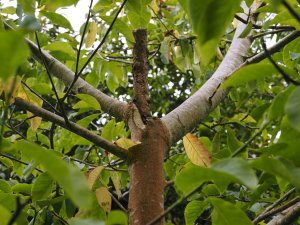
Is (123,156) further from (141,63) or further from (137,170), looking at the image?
(141,63)

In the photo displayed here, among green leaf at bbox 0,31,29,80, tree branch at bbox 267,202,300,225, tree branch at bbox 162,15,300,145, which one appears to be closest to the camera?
green leaf at bbox 0,31,29,80

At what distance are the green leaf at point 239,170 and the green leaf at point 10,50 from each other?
24 cm

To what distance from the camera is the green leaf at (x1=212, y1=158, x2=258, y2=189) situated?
1.50ft

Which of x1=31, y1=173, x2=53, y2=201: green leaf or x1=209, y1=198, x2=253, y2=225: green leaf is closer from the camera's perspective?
x1=209, y1=198, x2=253, y2=225: green leaf

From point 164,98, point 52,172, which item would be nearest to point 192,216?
point 52,172

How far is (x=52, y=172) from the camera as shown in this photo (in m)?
0.42

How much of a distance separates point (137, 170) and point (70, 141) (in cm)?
73

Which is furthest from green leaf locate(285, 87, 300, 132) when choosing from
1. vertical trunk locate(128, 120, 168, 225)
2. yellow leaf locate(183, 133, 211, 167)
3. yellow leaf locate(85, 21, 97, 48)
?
yellow leaf locate(85, 21, 97, 48)

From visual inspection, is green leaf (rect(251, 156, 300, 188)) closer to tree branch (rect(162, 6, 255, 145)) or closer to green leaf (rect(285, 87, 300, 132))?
green leaf (rect(285, 87, 300, 132))

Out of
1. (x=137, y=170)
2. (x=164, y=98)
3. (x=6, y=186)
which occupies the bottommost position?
(x=137, y=170)

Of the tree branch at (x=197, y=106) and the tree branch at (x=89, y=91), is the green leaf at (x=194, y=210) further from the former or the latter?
the tree branch at (x=89, y=91)

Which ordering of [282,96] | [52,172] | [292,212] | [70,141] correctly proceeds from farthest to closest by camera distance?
1. [70,141]
2. [292,212]
3. [282,96]
4. [52,172]

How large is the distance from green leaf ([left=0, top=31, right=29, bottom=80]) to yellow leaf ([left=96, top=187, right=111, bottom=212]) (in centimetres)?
71

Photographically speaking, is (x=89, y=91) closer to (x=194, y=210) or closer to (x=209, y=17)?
(x=194, y=210)
